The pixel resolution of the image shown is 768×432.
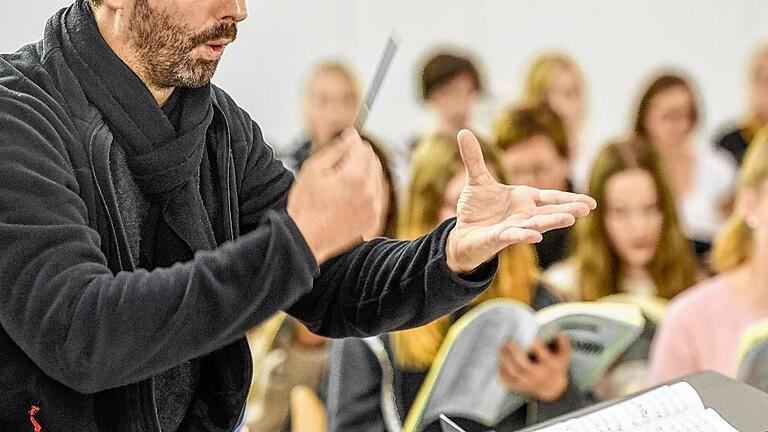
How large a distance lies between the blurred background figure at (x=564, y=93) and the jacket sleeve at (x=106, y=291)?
1.88 metres

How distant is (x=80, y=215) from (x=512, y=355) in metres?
1.30

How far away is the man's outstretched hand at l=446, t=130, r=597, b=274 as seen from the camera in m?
0.95

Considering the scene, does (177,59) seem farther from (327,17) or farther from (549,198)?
(327,17)

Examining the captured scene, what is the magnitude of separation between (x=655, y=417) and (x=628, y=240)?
125cm

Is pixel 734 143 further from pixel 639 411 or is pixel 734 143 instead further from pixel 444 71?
pixel 639 411

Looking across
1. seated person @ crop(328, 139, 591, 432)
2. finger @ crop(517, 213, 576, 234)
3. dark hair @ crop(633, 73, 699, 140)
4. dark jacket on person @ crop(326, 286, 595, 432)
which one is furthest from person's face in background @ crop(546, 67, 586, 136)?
finger @ crop(517, 213, 576, 234)

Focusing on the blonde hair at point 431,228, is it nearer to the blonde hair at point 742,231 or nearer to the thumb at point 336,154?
the blonde hair at point 742,231

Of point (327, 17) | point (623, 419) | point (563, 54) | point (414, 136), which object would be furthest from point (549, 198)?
point (563, 54)

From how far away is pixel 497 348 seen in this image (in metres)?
1.99

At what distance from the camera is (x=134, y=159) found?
94 cm

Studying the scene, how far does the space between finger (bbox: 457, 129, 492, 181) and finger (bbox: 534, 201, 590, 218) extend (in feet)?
0.19

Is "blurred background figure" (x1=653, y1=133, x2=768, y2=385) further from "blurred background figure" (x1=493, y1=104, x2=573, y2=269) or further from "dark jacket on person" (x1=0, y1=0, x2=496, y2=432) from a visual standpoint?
"dark jacket on person" (x1=0, y1=0, x2=496, y2=432)

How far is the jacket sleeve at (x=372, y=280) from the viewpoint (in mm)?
991

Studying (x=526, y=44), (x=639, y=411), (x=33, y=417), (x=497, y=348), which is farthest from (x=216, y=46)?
(x=526, y=44)
